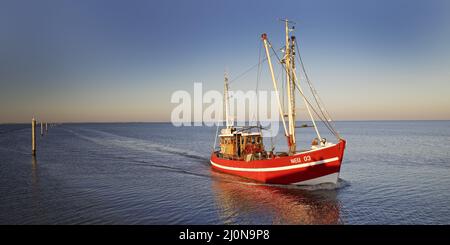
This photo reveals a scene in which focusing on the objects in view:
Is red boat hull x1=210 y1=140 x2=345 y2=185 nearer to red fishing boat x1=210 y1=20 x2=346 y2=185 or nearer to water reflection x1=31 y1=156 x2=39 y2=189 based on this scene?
red fishing boat x1=210 y1=20 x2=346 y2=185

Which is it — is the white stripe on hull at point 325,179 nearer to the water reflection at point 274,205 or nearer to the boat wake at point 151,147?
the water reflection at point 274,205

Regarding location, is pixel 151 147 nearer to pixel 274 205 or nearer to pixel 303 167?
pixel 303 167

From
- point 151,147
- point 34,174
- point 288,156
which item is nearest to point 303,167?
point 288,156

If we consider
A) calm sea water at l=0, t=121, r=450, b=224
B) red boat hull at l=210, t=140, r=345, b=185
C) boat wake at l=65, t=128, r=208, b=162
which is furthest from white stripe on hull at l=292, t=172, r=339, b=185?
boat wake at l=65, t=128, r=208, b=162

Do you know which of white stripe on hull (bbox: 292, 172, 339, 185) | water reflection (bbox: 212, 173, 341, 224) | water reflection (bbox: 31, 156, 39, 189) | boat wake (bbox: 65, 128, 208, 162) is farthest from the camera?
boat wake (bbox: 65, 128, 208, 162)

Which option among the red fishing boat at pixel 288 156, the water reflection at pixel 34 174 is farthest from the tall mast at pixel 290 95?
the water reflection at pixel 34 174

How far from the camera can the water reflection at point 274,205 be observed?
2133cm

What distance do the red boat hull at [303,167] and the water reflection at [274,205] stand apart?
36.6 inches

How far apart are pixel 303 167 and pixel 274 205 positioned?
5412 millimetres

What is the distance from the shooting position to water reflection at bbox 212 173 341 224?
21.3m

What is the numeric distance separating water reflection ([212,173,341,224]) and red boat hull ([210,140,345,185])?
930 millimetres

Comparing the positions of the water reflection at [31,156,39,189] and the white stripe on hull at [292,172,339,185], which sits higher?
the white stripe on hull at [292,172,339,185]

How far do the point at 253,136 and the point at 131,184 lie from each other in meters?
14.5

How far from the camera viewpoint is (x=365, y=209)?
936 inches
